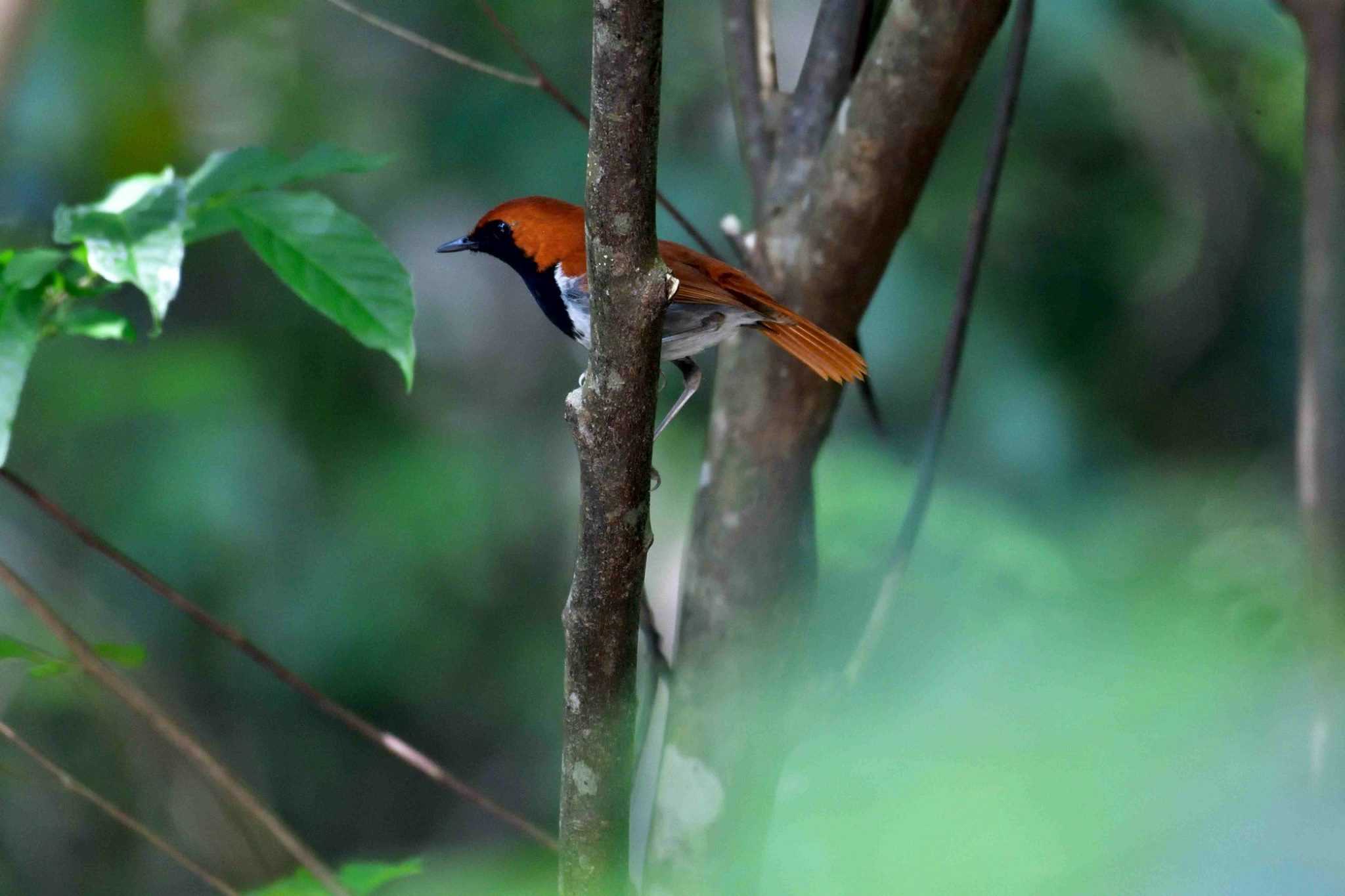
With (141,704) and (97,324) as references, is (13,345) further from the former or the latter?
(141,704)

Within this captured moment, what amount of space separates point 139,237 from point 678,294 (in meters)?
0.97

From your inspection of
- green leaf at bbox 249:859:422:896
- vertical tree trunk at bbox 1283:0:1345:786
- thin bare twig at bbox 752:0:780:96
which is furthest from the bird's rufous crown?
vertical tree trunk at bbox 1283:0:1345:786

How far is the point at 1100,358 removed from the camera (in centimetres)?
508

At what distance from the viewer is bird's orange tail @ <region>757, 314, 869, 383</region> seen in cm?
245

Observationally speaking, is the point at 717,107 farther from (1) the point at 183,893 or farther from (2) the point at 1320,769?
(2) the point at 1320,769

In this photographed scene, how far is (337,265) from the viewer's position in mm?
1963

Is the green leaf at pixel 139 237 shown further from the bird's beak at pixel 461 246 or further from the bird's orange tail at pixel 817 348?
the bird's orange tail at pixel 817 348

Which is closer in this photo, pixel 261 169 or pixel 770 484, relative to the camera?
pixel 261 169

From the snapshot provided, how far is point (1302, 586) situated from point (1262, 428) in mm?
3756

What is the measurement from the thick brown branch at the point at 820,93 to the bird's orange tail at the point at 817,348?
333 mm

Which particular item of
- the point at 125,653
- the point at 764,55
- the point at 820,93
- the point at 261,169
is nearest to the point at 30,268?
the point at 261,169

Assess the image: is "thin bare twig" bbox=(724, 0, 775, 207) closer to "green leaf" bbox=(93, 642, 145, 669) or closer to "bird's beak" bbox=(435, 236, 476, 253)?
"bird's beak" bbox=(435, 236, 476, 253)

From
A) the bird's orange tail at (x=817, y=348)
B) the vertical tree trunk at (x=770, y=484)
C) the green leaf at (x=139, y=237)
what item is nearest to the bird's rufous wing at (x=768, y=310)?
the bird's orange tail at (x=817, y=348)

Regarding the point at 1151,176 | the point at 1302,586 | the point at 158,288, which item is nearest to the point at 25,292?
the point at 158,288
